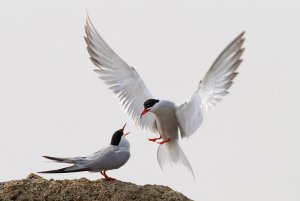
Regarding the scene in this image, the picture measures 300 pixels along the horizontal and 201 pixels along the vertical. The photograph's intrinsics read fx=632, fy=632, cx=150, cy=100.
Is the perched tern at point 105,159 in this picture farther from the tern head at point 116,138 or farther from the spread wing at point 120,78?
the spread wing at point 120,78

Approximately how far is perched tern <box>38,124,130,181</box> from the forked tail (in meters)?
0.59

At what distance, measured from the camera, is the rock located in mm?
5187

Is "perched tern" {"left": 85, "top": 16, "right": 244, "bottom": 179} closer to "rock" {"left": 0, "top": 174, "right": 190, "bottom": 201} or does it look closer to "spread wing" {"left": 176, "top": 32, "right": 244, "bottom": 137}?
"spread wing" {"left": 176, "top": 32, "right": 244, "bottom": 137}

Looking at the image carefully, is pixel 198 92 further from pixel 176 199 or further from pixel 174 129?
pixel 176 199

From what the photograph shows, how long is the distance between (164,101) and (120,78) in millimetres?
625

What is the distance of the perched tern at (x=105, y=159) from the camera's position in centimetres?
518

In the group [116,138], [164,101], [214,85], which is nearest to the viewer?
[214,85]

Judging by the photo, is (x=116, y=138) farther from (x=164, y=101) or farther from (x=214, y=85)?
(x=214, y=85)

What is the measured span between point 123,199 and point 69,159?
55cm

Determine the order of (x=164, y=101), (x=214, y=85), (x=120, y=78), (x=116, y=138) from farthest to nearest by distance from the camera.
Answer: (x=120, y=78) < (x=164, y=101) < (x=116, y=138) < (x=214, y=85)

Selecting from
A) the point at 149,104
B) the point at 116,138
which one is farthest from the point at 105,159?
the point at 149,104

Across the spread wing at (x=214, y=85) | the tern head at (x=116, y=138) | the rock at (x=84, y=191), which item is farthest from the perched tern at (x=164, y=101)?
the rock at (x=84, y=191)

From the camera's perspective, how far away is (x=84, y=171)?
5211 millimetres

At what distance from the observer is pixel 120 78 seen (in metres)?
6.06
